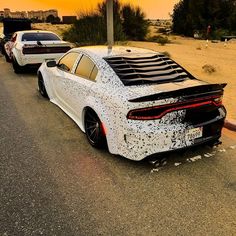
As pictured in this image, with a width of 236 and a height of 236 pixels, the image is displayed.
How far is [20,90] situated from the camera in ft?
29.4

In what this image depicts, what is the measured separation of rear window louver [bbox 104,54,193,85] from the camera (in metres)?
4.47

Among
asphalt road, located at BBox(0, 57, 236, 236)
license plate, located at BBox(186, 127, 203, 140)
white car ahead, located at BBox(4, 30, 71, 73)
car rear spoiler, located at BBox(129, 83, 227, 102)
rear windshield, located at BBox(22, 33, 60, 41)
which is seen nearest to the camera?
asphalt road, located at BBox(0, 57, 236, 236)

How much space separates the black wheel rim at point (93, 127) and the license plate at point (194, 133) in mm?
1279

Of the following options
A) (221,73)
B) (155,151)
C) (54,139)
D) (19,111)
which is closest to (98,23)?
(221,73)

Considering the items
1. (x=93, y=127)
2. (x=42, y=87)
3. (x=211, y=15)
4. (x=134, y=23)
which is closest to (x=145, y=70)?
(x=93, y=127)

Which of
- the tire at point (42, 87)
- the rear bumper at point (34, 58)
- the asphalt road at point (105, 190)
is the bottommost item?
the asphalt road at point (105, 190)

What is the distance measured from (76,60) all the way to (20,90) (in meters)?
3.98

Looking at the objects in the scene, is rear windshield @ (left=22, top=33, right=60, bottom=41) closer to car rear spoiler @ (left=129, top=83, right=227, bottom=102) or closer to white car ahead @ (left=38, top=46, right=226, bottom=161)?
white car ahead @ (left=38, top=46, right=226, bottom=161)

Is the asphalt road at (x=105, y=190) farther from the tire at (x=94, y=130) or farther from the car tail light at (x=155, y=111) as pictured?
the car tail light at (x=155, y=111)

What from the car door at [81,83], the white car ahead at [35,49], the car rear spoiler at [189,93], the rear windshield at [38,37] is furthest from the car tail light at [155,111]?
the rear windshield at [38,37]

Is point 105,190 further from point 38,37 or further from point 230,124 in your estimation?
point 38,37

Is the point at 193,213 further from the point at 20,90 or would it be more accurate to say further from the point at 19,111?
the point at 20,90

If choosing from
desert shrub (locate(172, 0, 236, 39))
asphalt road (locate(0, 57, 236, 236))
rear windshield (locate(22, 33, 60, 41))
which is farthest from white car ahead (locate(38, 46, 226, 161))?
desert shrub (locate(172, 0, 236, 39))

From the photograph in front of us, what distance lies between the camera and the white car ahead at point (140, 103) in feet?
12.6
